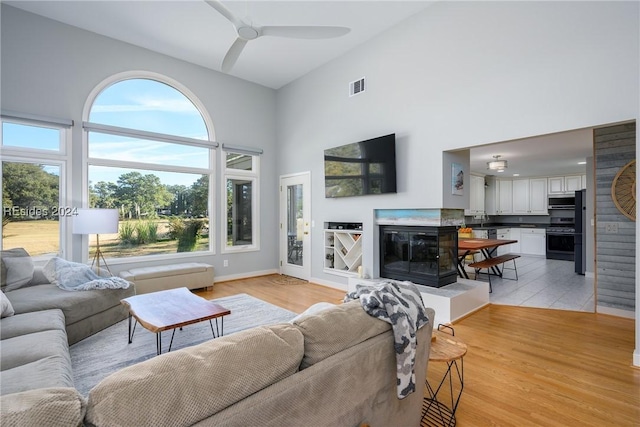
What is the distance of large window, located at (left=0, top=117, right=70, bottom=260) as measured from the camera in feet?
12.7

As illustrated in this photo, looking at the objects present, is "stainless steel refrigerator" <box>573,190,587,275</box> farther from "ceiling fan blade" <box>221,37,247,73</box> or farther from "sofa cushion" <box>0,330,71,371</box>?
"sofa cushion" <box>0,330,71,371</box>

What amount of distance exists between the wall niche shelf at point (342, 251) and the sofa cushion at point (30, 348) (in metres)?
3.65

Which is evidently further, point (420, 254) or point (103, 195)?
point (103, 195)

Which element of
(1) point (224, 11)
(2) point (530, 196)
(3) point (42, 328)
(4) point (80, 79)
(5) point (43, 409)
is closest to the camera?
(5) point (43, 409)

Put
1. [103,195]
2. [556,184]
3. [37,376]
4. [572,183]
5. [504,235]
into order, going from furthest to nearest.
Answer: [504,235] → [556,184] → [572,183] → [103,195] → [37,376]

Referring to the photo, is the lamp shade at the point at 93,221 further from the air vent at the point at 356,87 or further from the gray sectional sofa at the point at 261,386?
the air vent at the point at 356,87

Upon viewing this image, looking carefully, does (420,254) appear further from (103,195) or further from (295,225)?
(103,195)

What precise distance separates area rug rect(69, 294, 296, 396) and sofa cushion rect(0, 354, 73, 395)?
0.58 metres

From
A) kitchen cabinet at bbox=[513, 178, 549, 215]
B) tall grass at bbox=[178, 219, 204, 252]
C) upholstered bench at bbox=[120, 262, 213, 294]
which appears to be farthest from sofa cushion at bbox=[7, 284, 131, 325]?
kitchen cabinet at bbox=[513, 178, 549, 215]

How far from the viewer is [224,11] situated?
2.62 meters

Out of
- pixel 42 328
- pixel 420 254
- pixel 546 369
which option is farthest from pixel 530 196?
pixel 42 328

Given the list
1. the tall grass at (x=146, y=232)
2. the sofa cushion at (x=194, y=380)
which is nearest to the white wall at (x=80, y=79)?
the tall grass at (x=146, y=232)

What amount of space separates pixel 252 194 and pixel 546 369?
17.0 feet

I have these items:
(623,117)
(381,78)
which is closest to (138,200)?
(381,78)
